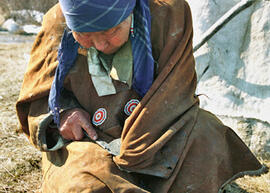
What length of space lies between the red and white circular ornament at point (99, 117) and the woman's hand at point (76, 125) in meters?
0.04

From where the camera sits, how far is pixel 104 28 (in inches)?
68.8

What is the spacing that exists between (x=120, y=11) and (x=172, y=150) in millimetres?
828

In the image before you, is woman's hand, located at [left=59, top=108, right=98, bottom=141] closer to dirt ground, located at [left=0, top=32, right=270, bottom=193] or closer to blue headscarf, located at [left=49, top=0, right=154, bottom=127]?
blue headscarf, located at [left=49, top=0, right=154, bottom=127]

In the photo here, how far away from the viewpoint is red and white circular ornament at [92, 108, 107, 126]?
208 cm

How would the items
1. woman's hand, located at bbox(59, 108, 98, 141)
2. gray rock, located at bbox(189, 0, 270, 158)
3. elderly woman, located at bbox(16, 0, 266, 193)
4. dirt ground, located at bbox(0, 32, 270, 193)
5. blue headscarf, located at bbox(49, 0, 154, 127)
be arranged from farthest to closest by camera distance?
gray rock, located at bbox(189, 0, 270, 158) < dirt ground, located at bbox(0, 32, 270, 193) < woman's hand, located at bbox(59, 108, 98, 141) < elderly woman, located at bbox(16, 0, 266, 193) < blue headscarf, located at bbox(49, 0, 154, 127)

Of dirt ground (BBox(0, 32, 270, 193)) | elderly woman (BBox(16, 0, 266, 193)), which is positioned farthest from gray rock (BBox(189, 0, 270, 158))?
elderly woman (BBox(16, 0, 266, 193))

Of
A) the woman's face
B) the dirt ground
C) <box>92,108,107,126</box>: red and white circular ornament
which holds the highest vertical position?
the woman's face

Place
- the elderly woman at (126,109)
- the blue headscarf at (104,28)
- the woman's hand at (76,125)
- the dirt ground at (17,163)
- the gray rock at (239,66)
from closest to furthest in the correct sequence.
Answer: the blue headscarf at (104,28) → the elderly woman at (126,109) → the woman's hand at (76,125) → the dirt ground at (17,163) → the gray rock at (239,66)

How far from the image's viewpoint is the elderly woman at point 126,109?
186 centimetres

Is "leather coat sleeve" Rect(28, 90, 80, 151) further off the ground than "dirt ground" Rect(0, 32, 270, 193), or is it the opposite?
"leather coat sleeve" Rect(28, 90, 80, 151)

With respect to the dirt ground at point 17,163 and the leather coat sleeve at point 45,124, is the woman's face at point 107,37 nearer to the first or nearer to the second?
the leather coat sleeve at point 45,124

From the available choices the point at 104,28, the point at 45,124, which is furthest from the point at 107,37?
the point at 45,124

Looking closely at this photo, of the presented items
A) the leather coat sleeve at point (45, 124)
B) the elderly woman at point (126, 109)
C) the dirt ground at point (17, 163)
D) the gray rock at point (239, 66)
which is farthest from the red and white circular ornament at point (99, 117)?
the gray rock at point (239, 66)

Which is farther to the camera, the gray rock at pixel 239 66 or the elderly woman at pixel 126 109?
the gray rock at pixel 239 66
